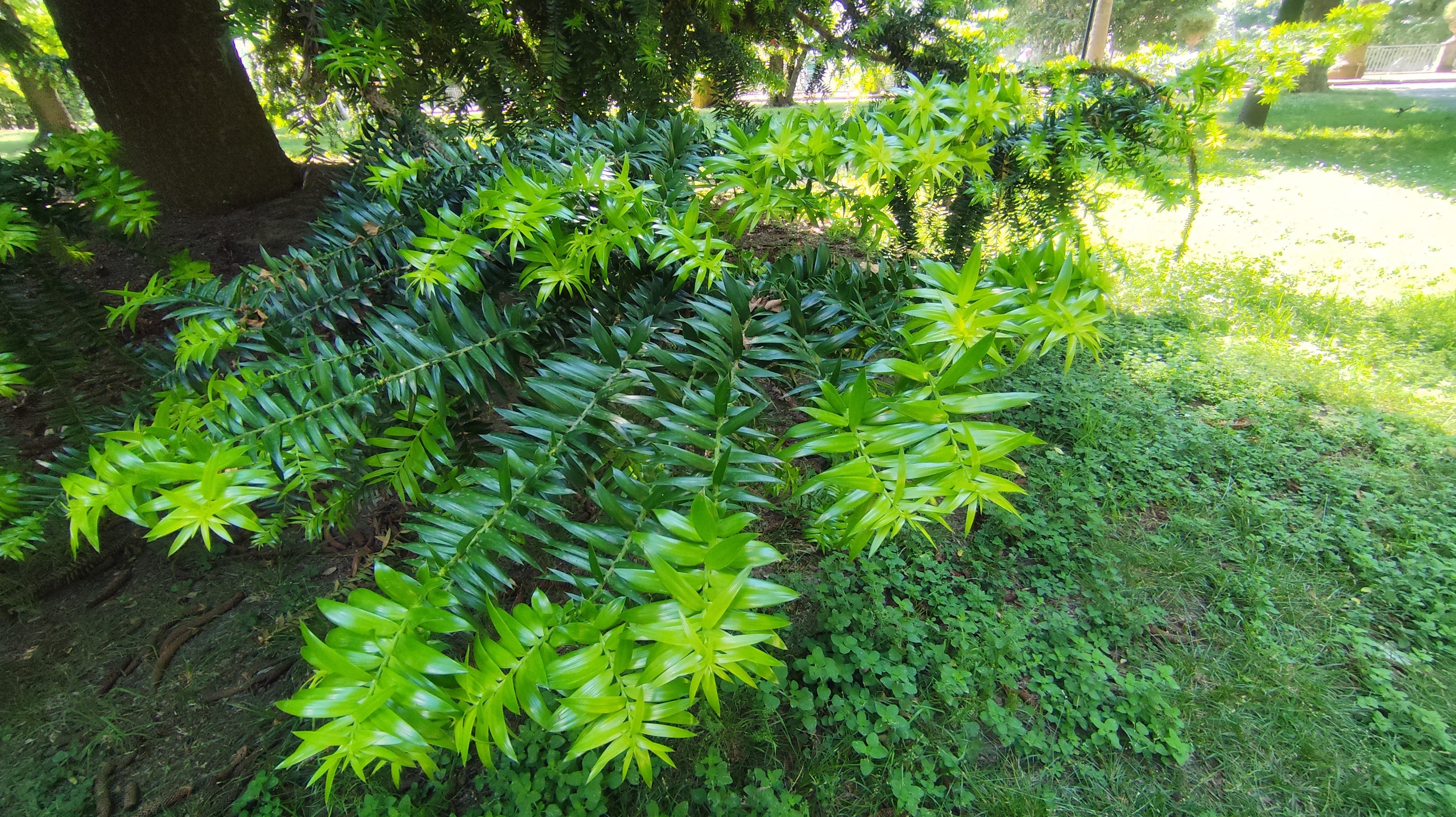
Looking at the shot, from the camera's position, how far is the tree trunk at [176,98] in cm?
196

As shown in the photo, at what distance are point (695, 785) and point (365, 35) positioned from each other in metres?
1.85

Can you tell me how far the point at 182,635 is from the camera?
5.50 feet

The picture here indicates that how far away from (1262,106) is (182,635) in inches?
386

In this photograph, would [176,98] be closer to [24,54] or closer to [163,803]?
[24,54]

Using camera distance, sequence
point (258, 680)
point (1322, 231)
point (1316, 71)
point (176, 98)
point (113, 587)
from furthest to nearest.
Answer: point (1316, 71), point (1322, 231), point (176, 98), point (113, 587), point (258, 680)

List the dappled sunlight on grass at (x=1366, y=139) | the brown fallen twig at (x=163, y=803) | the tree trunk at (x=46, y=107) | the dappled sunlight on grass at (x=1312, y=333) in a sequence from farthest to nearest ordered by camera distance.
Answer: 1. the dappled sunlight on grass at (x=1366, y=139)
2. the tree trunk at (x=46, y=107)
3. the dappled sunlight on grass at (x=1312, y=333)
4. the brown fallen twig at (x=163, y=803)

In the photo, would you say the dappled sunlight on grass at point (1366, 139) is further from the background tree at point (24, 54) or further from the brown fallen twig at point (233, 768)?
the background tree at point (24, 54)

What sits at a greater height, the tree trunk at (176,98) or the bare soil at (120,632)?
the tree trunk at (176,98)

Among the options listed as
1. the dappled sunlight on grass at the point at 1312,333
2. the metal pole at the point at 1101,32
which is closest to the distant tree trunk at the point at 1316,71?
the metal pole at the point at 1101,32

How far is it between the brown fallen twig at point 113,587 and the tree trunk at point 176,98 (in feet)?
4.54

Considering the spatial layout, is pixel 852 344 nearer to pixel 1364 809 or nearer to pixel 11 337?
pixel 1364 809

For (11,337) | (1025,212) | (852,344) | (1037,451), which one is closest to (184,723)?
(11,337)

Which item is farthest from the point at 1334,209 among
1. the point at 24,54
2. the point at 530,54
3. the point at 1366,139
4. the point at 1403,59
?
the point at 1403,59

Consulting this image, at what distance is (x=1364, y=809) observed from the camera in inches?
54.6
